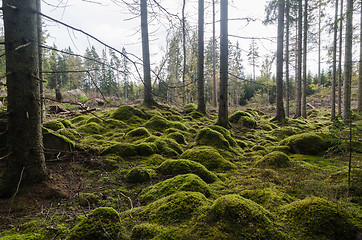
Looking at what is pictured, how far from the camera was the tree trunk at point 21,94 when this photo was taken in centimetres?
252

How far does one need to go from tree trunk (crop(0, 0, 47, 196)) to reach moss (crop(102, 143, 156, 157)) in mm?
2119

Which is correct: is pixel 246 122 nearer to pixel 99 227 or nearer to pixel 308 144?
pixel 308 144

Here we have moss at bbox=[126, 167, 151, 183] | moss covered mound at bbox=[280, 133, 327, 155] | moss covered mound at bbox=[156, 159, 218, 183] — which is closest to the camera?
moss at bbox=[126, 167, 151, 183]

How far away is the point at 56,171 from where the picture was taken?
361 cm

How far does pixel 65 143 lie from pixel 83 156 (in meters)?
0.52

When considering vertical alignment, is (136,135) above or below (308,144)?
above

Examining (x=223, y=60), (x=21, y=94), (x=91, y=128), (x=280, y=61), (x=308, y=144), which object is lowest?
(x=308, y=144)

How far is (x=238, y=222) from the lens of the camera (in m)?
1.94

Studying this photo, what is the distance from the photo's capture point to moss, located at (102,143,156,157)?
4906mm

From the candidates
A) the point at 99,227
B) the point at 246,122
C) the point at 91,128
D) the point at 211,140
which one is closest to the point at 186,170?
the point at 99,227

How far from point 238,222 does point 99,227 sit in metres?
1.49

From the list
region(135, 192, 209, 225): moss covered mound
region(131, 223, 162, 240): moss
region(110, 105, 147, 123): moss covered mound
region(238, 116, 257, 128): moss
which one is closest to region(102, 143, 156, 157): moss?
Answer: region(135, 192, 209, 225): moss covered mound

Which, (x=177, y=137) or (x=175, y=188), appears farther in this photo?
(x=177, y=137)

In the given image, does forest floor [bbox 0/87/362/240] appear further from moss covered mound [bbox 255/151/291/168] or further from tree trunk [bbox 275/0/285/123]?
tree trunk [bbox 275/0/285/123]
